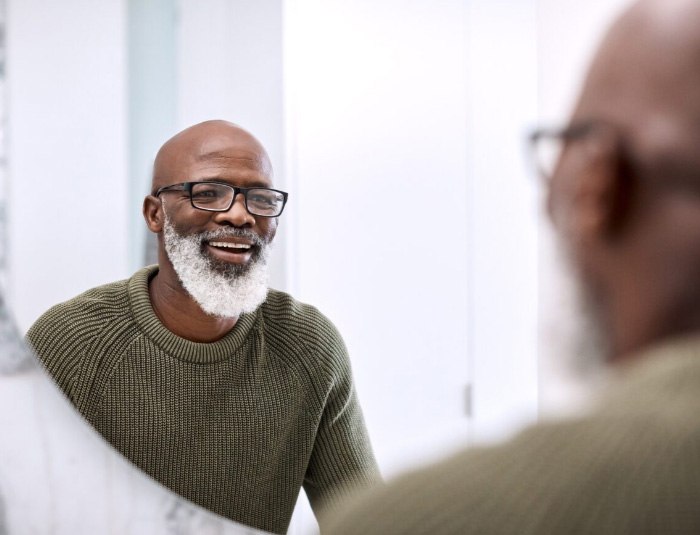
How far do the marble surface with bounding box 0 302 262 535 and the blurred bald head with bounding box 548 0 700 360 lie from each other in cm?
42

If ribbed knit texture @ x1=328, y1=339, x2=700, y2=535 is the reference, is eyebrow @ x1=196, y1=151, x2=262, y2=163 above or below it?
above

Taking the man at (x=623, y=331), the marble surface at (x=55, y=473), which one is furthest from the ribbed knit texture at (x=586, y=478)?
the marble surface at (x=55, y=473)

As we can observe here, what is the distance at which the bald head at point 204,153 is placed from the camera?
1.87ft

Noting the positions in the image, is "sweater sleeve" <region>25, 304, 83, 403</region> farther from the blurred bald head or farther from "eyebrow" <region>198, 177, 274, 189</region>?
the blurred bald head

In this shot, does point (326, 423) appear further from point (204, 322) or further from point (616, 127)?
point (616, 127)

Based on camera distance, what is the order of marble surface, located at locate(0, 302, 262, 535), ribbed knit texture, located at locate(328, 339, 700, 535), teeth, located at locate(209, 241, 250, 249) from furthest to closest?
teeth, located at locate(209, 241, 250, 249)
marble surface, located at locate(0, 302, 262, 535)
ribbed knit texture, located at locate(328, 339, 700, 535)

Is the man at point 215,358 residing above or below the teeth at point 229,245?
below

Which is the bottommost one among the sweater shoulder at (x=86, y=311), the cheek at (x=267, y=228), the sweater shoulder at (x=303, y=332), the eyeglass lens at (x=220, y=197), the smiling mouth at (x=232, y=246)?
the sweater shoulder at (x=303, y=332)

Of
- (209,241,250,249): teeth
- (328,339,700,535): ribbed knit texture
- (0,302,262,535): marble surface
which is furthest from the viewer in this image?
(209,241,250,249): teeth

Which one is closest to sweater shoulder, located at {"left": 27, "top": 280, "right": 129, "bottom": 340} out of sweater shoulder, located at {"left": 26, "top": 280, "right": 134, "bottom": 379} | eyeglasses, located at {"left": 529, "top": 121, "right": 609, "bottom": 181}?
sweater shoulder, located at {"left": 26, "top": 280, "right": 134, "bottom": 379}

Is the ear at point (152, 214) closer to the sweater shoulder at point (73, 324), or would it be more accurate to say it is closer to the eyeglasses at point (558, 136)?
the sweater shoulder at point (73, 324)

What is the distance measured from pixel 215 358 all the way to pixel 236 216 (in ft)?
0.43

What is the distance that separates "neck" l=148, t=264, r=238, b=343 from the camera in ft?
1.86

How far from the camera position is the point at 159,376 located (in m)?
0.56
